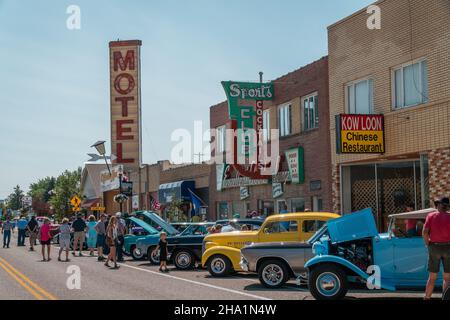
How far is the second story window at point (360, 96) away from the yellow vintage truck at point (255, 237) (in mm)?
6951

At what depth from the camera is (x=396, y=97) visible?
20.9 meters

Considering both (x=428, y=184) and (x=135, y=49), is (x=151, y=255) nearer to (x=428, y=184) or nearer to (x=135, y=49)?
(x=428, y=184)

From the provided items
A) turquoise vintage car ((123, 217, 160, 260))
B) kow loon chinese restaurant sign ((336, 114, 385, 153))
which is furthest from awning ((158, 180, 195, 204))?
kow loon chinese restaurant sign ((336, 114, 385, 153))

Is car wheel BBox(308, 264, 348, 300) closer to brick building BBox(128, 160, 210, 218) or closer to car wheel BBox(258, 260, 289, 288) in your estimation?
car wheel BBox(258, 260, 289, 288)

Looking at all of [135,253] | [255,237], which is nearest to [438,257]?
[255,237]

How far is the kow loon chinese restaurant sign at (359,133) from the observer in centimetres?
2056

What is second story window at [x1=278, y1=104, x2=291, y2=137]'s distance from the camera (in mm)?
28625

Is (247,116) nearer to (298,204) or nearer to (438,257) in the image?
(298,204)

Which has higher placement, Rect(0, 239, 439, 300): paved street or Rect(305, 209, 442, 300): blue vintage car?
Rect(305, 209, 442, 300): blue vintage car

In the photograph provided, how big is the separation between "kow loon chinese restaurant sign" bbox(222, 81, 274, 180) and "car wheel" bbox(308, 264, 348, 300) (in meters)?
15.6

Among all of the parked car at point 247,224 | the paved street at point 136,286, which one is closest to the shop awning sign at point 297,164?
the parked car at point 247,224

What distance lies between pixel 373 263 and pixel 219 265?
5.80 m

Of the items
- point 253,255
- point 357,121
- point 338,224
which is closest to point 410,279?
point 338,224
